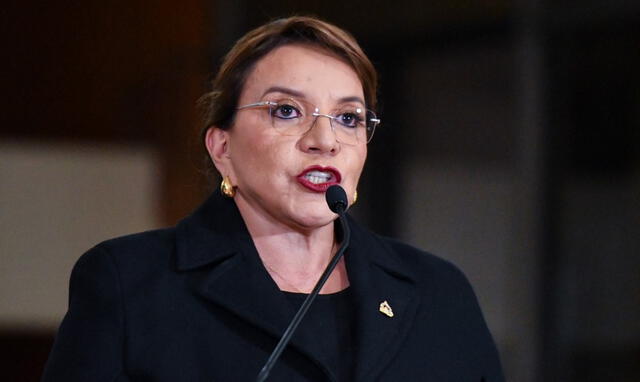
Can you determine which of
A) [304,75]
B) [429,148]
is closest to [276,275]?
[304,75]

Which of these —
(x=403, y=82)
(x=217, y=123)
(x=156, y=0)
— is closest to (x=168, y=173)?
(x=156, y=0)

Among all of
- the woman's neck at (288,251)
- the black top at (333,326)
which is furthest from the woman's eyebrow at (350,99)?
the black top at (333,326)

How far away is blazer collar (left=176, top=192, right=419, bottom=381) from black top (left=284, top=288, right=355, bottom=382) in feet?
0.07

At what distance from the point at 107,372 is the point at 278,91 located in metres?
0.57

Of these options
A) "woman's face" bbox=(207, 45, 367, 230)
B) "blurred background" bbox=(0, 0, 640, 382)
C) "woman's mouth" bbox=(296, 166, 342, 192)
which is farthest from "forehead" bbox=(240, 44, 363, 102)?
"blurred background" bbox=(0, 0, 640, 382)

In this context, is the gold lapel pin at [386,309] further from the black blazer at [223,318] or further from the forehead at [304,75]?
the forehead at [304,75]

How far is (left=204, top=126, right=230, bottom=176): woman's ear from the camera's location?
72.5 inches

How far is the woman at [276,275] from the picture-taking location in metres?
1.61

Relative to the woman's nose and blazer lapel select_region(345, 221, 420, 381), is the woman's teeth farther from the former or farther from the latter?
blazer lapel select_region(345, 221, 420, 381)

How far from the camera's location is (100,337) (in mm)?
1571

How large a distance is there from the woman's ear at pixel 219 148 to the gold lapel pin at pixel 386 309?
0.38m

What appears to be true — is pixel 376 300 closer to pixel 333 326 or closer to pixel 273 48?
pixel 333 326

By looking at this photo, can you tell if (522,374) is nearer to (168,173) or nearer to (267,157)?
(168,173)

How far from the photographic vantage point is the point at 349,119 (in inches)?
70.2
